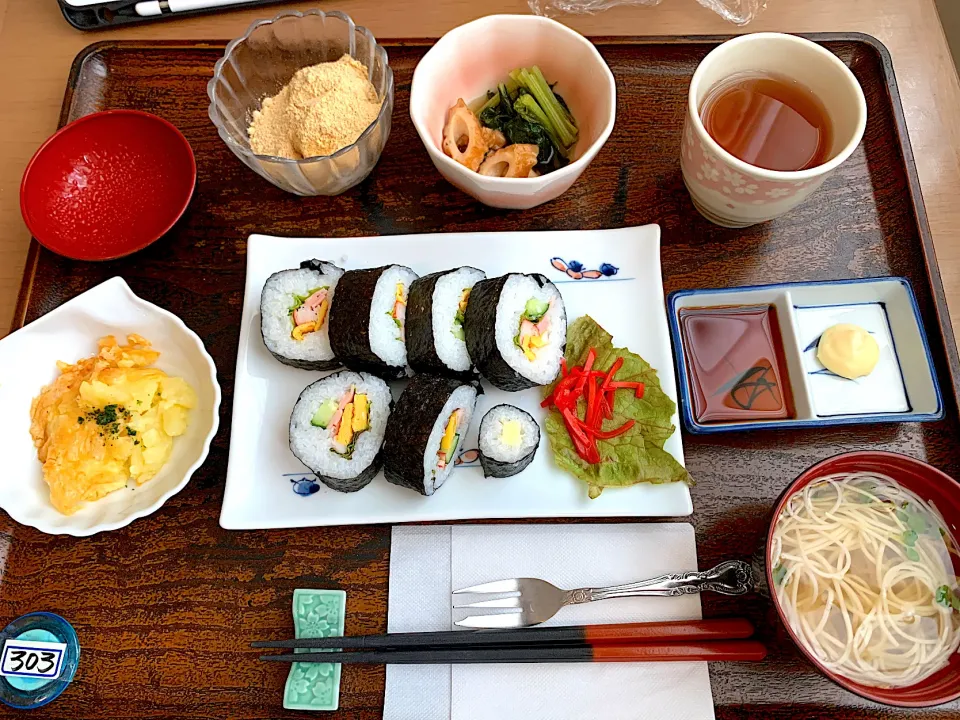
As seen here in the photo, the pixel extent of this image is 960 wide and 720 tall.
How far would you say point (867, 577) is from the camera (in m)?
1.35

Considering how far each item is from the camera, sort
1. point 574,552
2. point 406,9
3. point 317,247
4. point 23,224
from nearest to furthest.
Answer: point 574,552 → point 317,247 → point 23,224 → point 406,9

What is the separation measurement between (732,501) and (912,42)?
164cm

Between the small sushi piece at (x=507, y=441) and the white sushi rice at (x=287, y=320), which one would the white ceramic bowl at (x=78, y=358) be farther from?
the small sushi piece at (x=507, y=441)

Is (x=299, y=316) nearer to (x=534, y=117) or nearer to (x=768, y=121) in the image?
(x=534, y=117)

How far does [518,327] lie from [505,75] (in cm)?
75

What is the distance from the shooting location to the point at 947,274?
1.84 meters

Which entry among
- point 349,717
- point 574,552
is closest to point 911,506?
point 574,552

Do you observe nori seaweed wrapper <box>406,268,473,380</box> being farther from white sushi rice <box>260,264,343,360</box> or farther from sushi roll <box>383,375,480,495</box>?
white sushi rice <box>260,264,343,360</box>

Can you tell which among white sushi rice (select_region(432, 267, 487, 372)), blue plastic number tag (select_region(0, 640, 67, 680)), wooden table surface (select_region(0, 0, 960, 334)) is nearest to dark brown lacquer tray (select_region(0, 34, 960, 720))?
blue plastic number tag (select_region(0, 640, 67, 680))

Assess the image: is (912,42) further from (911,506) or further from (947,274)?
(911,506)

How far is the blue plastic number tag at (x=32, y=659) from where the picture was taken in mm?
1456

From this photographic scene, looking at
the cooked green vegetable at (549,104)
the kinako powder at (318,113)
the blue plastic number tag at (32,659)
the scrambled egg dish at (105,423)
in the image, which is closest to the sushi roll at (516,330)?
the cooked green vegetable at (549,104)

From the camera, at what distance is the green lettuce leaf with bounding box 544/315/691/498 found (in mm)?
1530

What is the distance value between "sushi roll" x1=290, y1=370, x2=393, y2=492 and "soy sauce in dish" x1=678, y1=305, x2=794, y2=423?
790 mm
